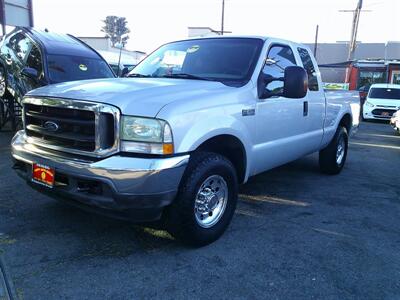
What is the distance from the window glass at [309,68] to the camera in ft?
17.6

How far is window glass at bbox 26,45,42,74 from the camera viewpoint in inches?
295

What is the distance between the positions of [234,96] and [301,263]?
1575 millimetres

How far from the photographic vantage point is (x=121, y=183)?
2.98m

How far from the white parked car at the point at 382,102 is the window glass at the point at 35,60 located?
13879mm

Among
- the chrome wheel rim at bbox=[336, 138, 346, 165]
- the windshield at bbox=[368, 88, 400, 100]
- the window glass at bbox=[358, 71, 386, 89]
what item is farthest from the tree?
the chrome wheel rim at bbox=[336, 138, 346, 165]

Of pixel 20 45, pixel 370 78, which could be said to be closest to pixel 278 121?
pixel 20 45

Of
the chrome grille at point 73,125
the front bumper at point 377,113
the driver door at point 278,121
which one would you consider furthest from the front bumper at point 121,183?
the front bumper at point 377,113

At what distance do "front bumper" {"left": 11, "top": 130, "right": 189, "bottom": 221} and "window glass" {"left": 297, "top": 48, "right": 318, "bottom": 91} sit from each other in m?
2.87

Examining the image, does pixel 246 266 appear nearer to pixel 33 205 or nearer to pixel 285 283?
pixel 285 283

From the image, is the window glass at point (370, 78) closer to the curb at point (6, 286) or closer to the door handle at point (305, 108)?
the door handle at point (305, 108)

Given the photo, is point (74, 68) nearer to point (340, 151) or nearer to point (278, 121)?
point (278, 121)

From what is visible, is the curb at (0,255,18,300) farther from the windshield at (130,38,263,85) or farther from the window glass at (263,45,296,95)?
the window glass at (263,45,296,95)

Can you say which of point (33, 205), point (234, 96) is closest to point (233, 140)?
point (234, 96)

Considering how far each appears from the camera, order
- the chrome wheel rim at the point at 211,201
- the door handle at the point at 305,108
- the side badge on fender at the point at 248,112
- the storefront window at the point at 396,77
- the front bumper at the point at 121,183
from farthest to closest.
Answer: the storefront window at the point at 396,77, the door handle at the point at 305,108, the side badge on fender at the point at 248,112, the chrome wheel rim at the point at 211,201, the front bumper at the point at 121,183
